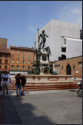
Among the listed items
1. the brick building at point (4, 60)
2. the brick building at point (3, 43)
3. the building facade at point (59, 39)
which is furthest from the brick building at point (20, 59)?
the building facade at point (59, 39)

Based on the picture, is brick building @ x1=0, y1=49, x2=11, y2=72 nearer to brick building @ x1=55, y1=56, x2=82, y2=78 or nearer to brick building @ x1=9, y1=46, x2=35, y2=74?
brick building @ x1=9, y1=46, x2=35, y2=74

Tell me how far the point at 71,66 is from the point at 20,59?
31939 mm

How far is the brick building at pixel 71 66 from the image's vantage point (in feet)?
89.6

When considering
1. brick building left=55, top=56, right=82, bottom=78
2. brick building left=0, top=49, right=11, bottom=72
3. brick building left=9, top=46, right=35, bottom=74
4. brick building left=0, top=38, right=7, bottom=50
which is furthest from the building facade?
brick building left=0, top=38, right=7, bottom=50

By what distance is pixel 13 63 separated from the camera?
5456 cm

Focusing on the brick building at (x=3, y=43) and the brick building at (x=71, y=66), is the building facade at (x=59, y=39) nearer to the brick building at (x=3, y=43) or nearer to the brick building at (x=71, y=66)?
the brick building at (x=71, y=66)

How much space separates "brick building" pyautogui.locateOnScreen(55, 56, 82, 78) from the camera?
27312mm

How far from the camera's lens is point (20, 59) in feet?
185

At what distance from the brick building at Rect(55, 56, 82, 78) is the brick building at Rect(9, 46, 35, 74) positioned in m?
23.5

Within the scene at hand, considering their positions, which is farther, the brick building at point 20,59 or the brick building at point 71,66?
the brick building at point 20,59

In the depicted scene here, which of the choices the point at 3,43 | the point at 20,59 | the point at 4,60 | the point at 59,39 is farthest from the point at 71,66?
the point at 3,43

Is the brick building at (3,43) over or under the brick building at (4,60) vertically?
over

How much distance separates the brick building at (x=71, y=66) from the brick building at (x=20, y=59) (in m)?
23.5

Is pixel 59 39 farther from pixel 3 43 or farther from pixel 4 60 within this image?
pixel 3 43
